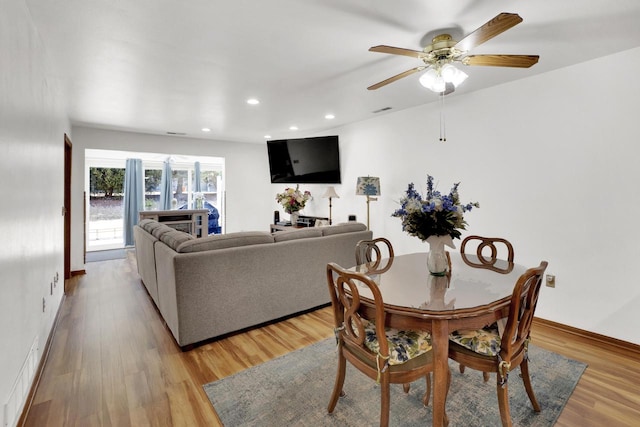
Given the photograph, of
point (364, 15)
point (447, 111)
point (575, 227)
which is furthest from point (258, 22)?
point (575, 227)

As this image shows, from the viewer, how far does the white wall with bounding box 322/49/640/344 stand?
2.49 meters

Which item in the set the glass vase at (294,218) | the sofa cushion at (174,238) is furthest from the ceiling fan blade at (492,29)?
the glass vase at (294,218)

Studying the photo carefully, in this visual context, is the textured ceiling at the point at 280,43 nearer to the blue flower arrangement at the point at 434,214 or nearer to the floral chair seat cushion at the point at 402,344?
the blue flower arrangement at the point at 434,214

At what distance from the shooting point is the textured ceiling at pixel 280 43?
1.85 meters

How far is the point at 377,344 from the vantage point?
1.55 metres

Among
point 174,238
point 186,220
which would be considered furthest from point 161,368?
point 186,220

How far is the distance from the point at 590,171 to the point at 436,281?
1.99m

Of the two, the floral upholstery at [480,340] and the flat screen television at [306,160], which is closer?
the floral upholstery at [480,340]

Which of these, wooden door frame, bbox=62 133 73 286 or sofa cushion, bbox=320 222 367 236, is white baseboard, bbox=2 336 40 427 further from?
wooden door frame, bbox=62 133 73 286

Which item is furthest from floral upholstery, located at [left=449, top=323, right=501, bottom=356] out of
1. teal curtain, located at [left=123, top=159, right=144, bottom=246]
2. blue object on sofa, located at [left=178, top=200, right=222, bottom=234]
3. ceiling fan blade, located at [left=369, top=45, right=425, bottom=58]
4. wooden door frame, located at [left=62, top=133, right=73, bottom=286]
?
teal curtain, located at [left=123, top=159, right=144, bottom=246]

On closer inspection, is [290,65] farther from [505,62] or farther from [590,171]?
[590,171]

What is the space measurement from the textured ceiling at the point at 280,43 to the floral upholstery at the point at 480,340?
1862 millimetres

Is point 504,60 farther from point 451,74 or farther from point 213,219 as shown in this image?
point 213,219

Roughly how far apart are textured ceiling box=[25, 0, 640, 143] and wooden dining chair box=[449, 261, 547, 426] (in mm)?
1605
